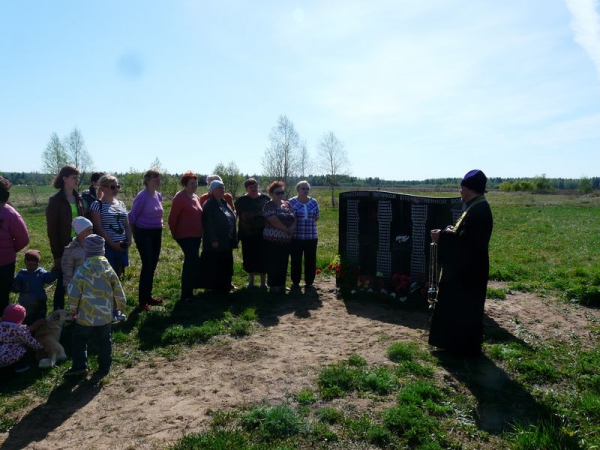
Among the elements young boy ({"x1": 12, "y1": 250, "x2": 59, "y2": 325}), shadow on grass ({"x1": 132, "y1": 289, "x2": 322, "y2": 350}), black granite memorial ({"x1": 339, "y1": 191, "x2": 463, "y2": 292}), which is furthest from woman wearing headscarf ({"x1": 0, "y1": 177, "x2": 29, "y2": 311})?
black granite memorial ({"x1": 339, "y1": 191, "x2": 463, "y2": 292})

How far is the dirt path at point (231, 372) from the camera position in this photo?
398 centimetres

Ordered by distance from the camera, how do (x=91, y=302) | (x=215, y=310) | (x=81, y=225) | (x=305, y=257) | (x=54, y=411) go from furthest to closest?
(x=305, y=257), (x=215, y=310), (x=81, y=225), (x=91, y=302), (x=54, y=411)

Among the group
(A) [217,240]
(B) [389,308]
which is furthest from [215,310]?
(B) [389,308]

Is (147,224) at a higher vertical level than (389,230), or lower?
higher

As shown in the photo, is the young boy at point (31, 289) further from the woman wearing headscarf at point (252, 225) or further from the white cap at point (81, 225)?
the woman wearing headscarf at point (252, 225)

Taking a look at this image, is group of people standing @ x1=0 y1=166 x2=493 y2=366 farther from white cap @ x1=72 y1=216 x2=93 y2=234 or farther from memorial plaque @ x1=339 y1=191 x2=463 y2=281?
memorial plaque @ x1=339 y1=191 x2=463 y2=281

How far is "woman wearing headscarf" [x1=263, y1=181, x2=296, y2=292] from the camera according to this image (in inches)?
325

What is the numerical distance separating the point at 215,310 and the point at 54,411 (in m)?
3.21

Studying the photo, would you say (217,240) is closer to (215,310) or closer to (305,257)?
(215,310)

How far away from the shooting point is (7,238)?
550 cm

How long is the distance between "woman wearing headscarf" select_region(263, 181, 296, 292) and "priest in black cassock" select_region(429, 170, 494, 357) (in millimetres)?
3375

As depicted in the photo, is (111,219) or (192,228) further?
(192,228)

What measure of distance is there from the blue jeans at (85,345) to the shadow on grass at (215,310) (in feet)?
2.30

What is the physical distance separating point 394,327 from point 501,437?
2.89 meters
